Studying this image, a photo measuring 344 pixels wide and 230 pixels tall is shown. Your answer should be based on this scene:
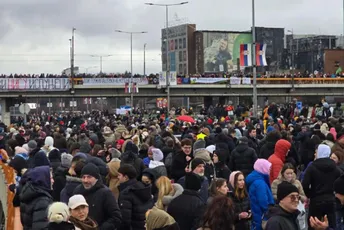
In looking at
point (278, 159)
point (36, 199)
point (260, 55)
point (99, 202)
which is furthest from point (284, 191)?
point (260, 55)

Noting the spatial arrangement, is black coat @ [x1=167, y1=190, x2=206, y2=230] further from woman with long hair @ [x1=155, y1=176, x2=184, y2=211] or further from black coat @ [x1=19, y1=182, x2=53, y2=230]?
black coat @ [x1=19, y1=182, x2=53, y2=230]

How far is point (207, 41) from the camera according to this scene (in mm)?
121125

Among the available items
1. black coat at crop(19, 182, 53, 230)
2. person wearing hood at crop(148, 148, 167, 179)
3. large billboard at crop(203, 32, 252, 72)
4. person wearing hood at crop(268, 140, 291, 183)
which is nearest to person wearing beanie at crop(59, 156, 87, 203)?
black coat at crop(19, 182, 53, 230)

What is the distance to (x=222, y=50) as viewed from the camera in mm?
119750

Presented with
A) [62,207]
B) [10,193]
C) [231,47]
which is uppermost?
[231,47]

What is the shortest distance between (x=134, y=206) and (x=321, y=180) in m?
3.00

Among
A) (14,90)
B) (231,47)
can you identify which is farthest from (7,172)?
(231,47)

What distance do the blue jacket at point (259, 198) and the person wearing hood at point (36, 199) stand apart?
2825mm

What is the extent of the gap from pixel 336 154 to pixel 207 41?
111 metres

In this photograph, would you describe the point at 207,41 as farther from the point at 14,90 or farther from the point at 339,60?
the point at 14,90

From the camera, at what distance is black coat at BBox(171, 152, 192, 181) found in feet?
37.2

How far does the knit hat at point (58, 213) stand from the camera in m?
5.98

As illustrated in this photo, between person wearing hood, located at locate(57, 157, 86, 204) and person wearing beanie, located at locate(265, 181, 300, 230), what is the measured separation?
10.7 feet

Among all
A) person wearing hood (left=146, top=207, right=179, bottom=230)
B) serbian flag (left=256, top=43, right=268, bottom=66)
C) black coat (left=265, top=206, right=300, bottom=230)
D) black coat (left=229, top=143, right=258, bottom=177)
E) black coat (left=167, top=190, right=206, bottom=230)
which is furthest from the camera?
serbian flag (left=256, top=43, right=268, bottom=66)
